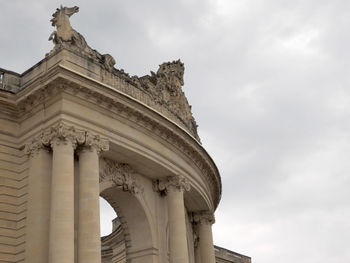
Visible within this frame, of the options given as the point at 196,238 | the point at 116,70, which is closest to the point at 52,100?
the point at 116,70

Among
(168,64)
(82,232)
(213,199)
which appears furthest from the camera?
(213,199)

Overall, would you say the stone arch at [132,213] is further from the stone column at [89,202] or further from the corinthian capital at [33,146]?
the corinthian capital at [33,146]

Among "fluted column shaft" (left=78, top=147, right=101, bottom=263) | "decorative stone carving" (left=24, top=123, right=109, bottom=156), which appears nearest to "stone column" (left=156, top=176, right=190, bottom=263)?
"decorative stone carving" (left=24, top=123, right=109, bottom=156)

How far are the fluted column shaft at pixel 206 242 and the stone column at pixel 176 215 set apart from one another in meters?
6.48

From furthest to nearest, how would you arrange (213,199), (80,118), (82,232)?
(213,199) < (80,118) < (82,232)

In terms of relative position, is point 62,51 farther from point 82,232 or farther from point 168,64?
point 168,64

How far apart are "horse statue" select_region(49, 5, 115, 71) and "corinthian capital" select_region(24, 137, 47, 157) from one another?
4685 mm

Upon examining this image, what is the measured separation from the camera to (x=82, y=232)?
23156 mm

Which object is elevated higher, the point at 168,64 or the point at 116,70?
the point at 168,64

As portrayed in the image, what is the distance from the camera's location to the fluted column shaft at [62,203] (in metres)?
21.6

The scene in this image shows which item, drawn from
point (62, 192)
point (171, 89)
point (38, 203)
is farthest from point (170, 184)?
point (38, 203)

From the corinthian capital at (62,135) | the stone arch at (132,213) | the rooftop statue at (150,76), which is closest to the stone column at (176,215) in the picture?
the stone arch at (132,213)

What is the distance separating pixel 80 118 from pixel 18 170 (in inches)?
149

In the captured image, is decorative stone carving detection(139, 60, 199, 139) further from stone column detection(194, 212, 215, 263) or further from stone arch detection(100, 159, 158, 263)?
stone column detection(194, 212, 215, 263)
